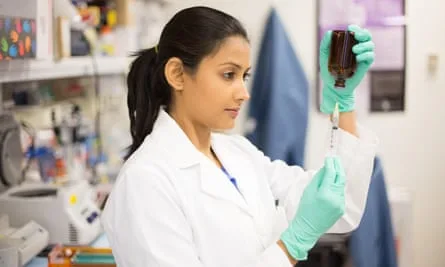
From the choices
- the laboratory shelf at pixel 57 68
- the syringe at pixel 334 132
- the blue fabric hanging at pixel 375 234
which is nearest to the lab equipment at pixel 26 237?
the laboratory shelf at pixel 57 68

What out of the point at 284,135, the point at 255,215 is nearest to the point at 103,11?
the point at 284,135

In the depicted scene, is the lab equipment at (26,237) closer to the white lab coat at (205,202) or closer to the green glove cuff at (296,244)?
the white lab coat at (205,202)

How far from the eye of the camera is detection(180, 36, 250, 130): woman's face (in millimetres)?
1306

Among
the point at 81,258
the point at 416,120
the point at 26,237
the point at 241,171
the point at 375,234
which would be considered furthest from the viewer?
the point at 416,120

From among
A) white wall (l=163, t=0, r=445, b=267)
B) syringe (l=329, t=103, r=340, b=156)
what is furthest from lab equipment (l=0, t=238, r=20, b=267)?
white wall (l=163, t=0, r=445, b=267)

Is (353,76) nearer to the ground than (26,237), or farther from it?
farther from it

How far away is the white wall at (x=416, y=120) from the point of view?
9.85 feet

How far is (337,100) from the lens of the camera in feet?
4.89

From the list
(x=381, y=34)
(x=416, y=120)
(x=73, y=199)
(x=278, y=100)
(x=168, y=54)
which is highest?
(x=381, y=34)

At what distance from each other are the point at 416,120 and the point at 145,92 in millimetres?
2058

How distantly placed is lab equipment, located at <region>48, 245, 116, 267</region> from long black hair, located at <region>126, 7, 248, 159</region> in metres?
0.38

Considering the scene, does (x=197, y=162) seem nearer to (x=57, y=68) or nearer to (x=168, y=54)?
(x=168, y=54)

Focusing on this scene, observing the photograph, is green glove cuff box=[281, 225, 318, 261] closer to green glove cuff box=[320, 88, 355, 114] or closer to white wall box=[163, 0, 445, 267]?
green glove cuff box=[320, 88, 355, 114]

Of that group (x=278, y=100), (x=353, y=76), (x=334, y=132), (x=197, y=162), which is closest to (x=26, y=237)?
(x=197, y=162)
